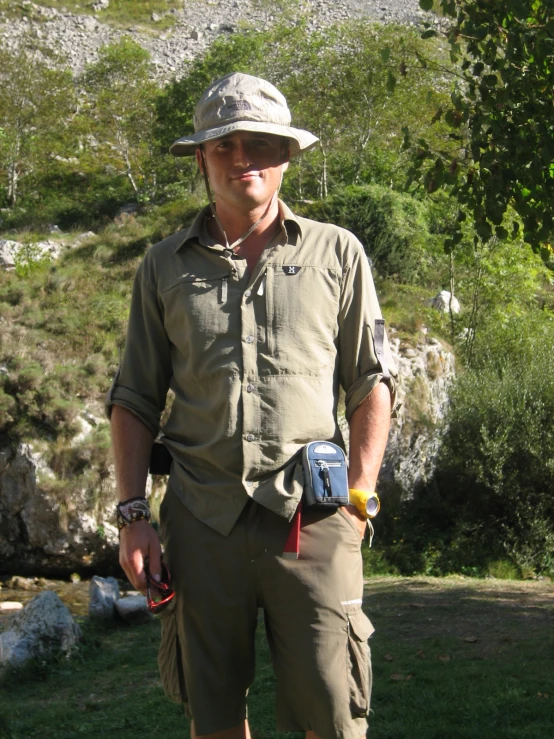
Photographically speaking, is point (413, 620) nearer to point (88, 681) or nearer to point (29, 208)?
point (88, 681)

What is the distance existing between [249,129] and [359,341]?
668 millimetres

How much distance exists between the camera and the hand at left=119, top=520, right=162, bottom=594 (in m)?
2.49

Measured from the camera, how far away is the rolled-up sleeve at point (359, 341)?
2.60m

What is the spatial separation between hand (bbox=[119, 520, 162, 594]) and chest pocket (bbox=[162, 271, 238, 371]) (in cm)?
49

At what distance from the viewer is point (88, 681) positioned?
22.2ft

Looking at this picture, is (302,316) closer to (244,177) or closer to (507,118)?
(244,177)

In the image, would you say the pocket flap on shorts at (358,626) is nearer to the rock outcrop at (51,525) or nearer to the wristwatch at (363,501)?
the wristwatch at (363,501)

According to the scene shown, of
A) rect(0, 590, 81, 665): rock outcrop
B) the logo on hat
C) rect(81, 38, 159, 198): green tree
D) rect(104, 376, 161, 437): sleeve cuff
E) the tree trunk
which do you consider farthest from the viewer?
the tree trunk

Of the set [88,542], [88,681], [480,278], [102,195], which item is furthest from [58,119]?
[88,681]

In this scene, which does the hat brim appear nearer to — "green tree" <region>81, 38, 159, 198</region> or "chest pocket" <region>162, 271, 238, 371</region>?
"chest pocket" <region>162, 271, 238, 371</region>

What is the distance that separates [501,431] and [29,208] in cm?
2021

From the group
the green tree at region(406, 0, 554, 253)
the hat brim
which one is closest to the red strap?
the hat brim

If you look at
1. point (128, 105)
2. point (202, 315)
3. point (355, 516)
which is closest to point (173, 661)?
point (355, 516)

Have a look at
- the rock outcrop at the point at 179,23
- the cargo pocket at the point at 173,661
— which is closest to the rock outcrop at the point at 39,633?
the cargo pocket at the point at 173,661
